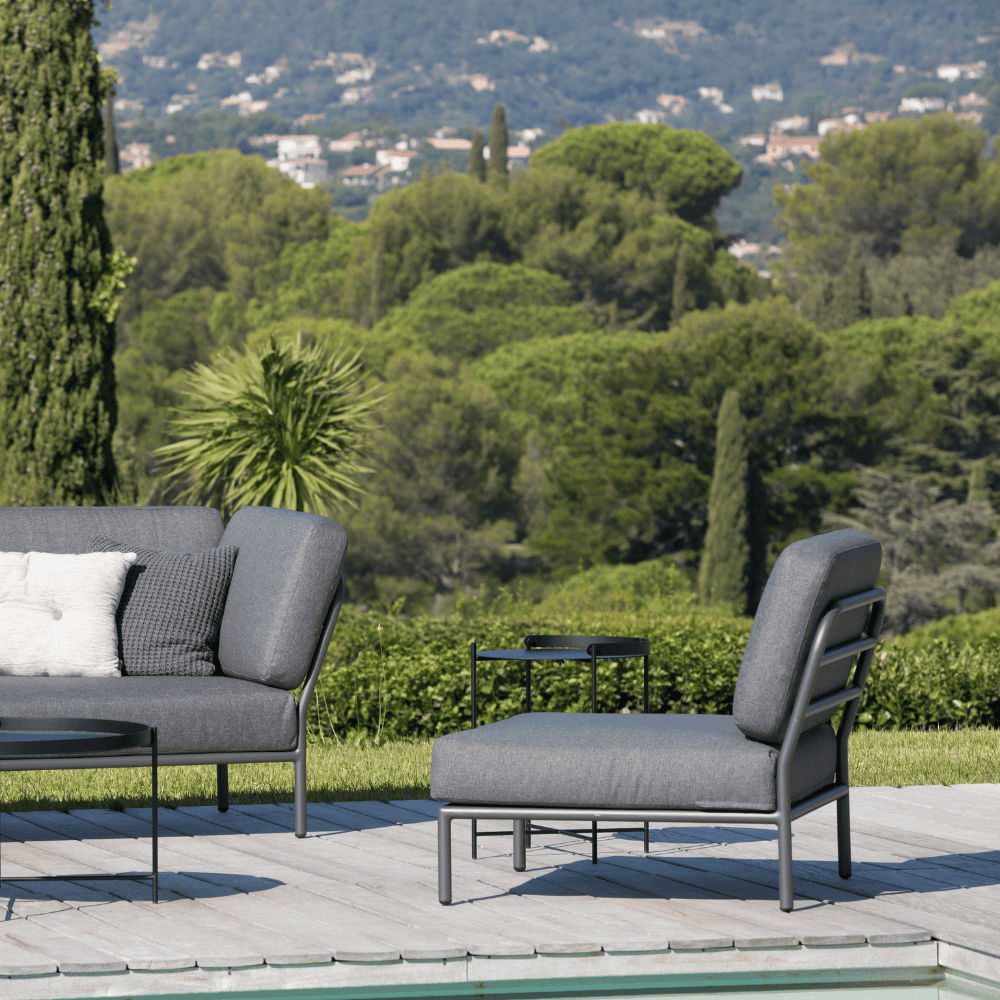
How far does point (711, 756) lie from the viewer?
2918 mm

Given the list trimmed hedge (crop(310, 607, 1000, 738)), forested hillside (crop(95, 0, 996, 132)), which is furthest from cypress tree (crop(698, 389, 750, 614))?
forested hillside (crop(95, 0, 996, 132))

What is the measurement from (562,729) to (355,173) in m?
63.7

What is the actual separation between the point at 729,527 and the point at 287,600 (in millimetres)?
19731

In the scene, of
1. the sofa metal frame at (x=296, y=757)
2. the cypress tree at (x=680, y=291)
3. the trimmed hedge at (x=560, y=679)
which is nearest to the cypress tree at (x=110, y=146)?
the cypress tree at (x=680, y=291)

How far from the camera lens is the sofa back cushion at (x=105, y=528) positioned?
4.29 metres

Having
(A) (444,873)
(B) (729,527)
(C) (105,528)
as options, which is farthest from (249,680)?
(B) (729,527)

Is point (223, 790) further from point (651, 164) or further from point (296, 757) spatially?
point (651, 164)

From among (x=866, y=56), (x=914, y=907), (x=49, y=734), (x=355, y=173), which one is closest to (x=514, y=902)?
(x=914, y=907)

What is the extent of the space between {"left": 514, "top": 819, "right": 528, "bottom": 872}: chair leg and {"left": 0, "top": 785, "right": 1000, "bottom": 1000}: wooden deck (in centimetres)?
3

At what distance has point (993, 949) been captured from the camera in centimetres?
273

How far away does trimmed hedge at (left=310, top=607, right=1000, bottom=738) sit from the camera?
5.89 m

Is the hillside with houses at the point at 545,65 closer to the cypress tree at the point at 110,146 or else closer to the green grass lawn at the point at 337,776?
the cypress tree at the point at 110,146

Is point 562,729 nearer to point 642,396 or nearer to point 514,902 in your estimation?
point 514,902

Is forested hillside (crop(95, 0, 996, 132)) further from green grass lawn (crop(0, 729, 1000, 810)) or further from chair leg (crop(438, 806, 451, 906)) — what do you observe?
chair leg (crop(438, 806, 451, 906))
